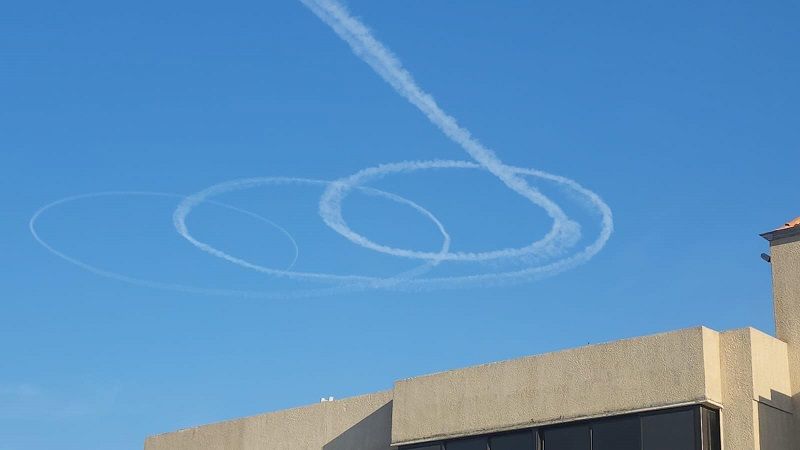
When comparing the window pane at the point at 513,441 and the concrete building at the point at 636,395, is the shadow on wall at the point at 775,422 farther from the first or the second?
the window pane at the point at 513,441

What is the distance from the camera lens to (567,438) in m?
22.6

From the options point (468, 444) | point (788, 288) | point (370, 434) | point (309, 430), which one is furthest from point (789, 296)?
point (309, 430)

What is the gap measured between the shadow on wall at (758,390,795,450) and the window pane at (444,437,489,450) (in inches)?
215

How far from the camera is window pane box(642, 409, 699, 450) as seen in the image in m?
20.7

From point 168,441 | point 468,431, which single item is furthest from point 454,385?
point 168,441

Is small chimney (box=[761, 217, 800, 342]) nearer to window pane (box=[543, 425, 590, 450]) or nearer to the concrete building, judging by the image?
the concrete building

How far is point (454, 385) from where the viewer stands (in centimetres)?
2483

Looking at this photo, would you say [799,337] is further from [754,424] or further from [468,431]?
[468,431]

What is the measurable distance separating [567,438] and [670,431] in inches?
87.1

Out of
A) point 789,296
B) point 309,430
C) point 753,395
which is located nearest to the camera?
point 753,395

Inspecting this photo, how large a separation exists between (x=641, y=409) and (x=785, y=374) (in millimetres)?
2709

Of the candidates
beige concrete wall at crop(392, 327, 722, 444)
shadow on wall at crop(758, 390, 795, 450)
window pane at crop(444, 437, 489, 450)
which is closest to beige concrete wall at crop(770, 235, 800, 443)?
shadow on wall at crop(758, 390, 795, 450)

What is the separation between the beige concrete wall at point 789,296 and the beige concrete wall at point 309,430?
871 centimetres

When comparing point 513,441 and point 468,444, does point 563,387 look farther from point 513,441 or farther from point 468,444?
point 468,444
